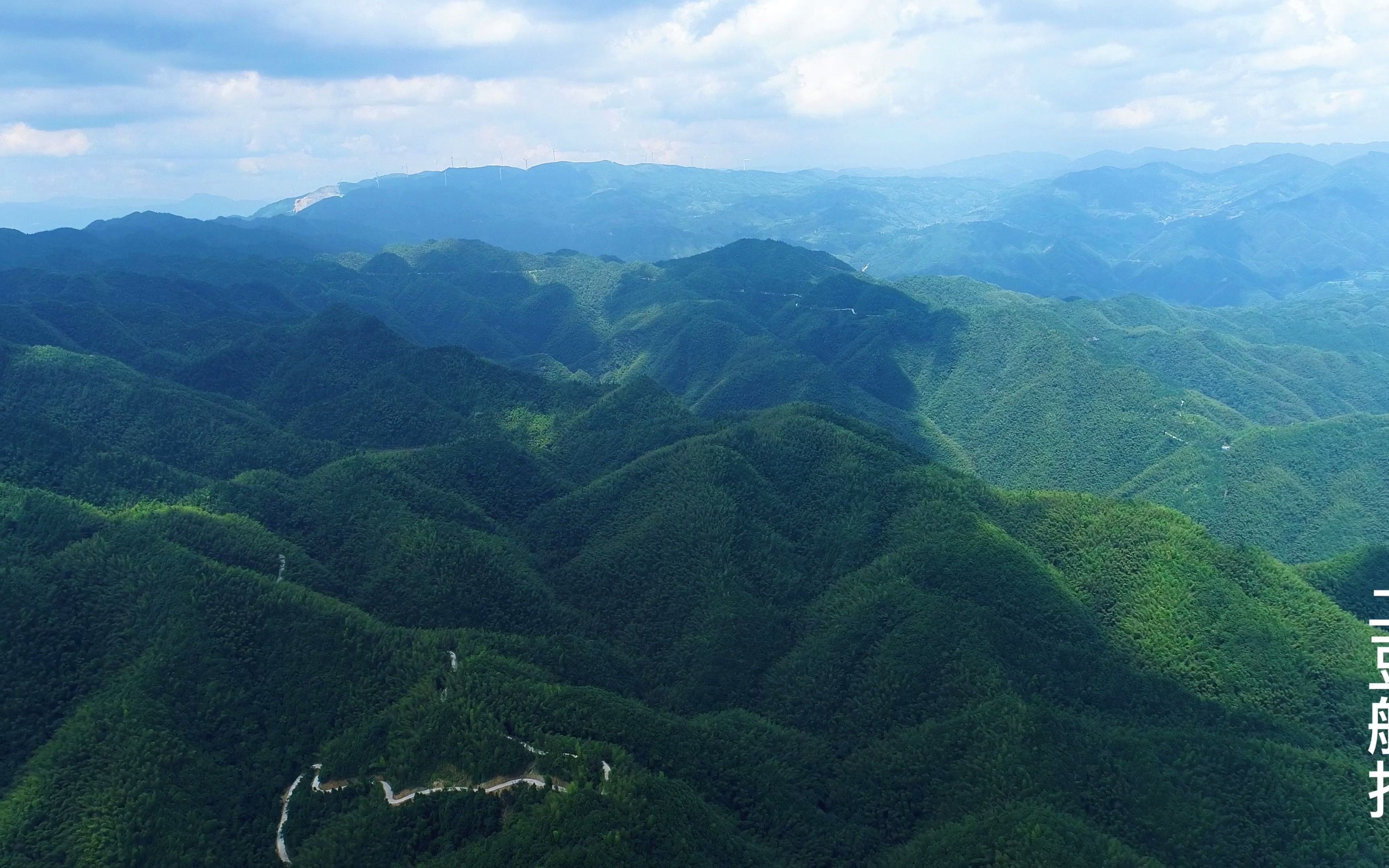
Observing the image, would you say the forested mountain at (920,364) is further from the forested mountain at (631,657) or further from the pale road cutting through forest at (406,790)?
the pale road cutting through forest at (406,790)

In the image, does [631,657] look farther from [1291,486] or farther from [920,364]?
[920,364]

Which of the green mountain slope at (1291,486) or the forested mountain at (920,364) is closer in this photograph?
the green mountain slope at (1291,486)

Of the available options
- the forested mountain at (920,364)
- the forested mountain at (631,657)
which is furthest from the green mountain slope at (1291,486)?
the forested mountain at (631,657)

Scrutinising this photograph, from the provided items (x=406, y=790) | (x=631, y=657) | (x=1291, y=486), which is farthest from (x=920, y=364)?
(x=406, y=790)

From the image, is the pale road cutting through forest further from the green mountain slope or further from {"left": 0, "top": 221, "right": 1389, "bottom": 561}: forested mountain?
the green mountain slope

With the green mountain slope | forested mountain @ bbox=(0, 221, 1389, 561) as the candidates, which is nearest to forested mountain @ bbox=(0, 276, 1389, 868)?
forested mountain @ bbox=(0, 221, 1389, 561)
